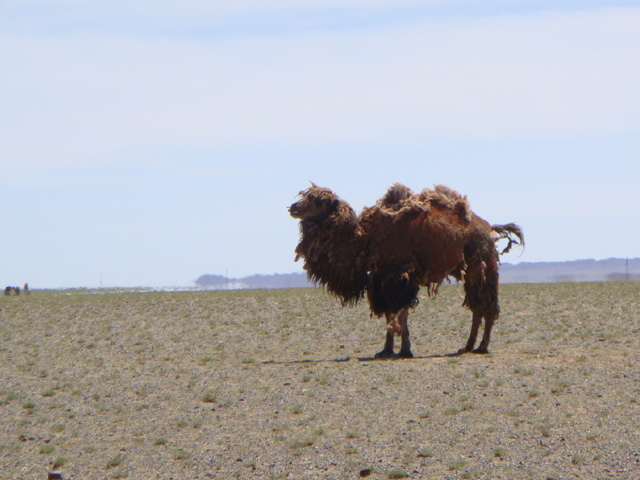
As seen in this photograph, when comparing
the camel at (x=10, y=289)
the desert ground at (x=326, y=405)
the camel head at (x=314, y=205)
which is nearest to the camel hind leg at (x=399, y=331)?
the desert ground at (x=326, y=405)

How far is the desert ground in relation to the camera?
1004cm

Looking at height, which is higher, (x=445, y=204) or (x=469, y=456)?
(x=445, y=204)

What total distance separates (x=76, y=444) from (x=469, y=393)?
17.3ft

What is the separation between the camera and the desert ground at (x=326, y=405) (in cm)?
1004

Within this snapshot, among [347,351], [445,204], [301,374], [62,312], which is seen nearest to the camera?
[301,374]

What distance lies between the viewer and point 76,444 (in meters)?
11.3

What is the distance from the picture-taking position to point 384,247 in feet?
51.5

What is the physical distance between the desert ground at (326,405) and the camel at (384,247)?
1.21 metres

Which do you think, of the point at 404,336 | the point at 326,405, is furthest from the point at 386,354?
the point at 326,405

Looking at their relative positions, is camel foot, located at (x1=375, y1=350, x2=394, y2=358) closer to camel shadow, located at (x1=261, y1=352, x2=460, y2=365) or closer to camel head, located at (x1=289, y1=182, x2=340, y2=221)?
camel shadow, located at (x1=261, y1=352, x2=460, y2=365)

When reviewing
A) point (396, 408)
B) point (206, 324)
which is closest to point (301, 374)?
point (396, 408)

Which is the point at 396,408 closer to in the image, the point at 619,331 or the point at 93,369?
the point at 93,369

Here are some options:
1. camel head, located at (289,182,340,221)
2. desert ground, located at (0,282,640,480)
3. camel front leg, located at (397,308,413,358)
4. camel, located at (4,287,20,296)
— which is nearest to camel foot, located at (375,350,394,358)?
camel front leg, located at (397,308,413,358)

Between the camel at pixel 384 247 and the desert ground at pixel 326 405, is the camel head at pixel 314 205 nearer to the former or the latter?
the camel at pixel 384 247
